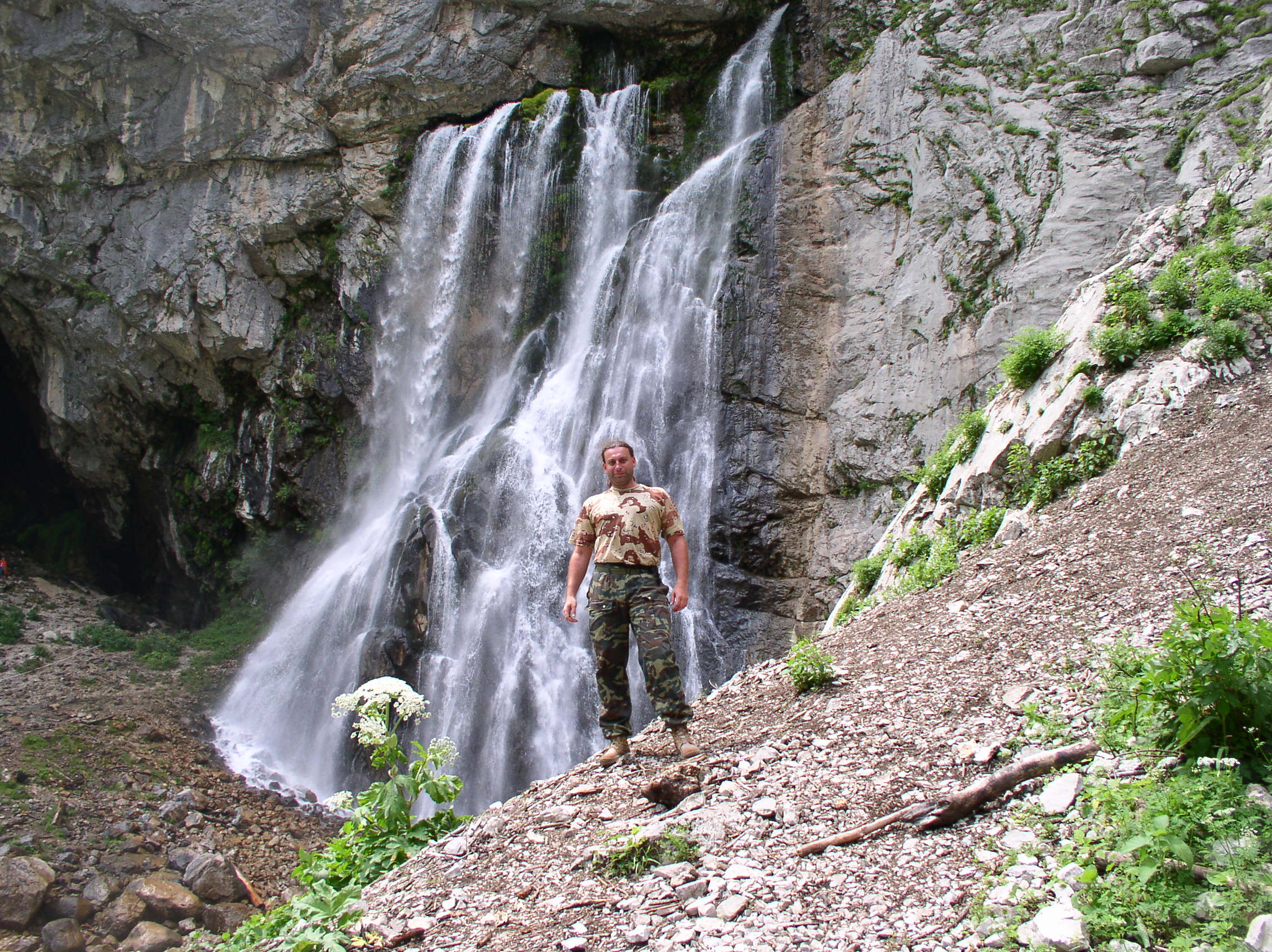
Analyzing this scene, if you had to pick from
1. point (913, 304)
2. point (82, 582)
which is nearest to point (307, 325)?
point (82, 582)

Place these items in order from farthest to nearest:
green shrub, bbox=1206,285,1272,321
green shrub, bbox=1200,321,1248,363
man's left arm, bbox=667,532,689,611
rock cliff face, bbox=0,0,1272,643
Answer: rock cliff face, bbox=0,0,1272,643, green shrub, bbox=1206,285,1272,321, green shrub, bbox=1200,321,1248,363, man's left arm, bbox=667,532,689,611

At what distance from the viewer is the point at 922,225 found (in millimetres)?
12688

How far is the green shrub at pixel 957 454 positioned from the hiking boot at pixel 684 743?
4.93 m

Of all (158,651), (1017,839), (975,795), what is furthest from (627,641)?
(158,651)

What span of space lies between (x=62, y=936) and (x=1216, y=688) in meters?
9.88

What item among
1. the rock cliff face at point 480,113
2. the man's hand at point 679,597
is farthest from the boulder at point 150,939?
the rock cliff face at point 480,113

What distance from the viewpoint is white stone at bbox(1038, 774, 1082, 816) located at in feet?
8.50

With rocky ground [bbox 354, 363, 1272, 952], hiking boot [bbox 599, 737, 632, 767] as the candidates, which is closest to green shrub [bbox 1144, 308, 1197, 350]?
rocky ground [bbox 354, 363, 1272, 952]

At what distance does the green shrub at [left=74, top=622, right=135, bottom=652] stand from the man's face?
17.6m

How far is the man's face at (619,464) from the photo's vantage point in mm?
4531

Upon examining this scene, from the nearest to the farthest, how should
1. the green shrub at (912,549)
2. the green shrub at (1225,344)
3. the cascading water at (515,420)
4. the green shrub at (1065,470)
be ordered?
the green shrub at (1065,470), the green shrub at (1225,344), the green shrub at (912,549), the cascading water at (515,420)

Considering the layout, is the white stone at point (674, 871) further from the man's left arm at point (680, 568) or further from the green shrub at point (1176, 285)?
the green shrub at point (1176, 285)

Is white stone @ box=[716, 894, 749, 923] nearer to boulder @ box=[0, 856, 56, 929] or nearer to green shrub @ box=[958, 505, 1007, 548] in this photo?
green shrub @ box=[958, 505, 1007, 548]

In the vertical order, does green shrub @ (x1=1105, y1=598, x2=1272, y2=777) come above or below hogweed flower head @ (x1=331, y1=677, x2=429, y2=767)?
above
